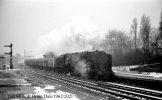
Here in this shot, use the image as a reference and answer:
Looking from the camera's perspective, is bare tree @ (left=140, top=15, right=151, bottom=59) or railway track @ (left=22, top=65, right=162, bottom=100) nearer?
railway track @ (left=22, top=65, right=162, bottom=100)

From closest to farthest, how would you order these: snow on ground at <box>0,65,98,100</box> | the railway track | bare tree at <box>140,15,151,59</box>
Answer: the railway track
snow on ground at <box>0,65,98,100</box>
bare tree at <box>140,15,151,59</box>

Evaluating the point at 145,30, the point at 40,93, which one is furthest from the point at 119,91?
the point at 145,30

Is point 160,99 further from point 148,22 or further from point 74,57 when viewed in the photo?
point 148,22

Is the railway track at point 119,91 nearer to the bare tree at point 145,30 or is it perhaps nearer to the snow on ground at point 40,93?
the snow on ground at point 40,93

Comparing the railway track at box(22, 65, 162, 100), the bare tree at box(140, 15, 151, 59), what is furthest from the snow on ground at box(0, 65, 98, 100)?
the bare tree at box(140, 15, 151, 59)

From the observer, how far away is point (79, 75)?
1980cm

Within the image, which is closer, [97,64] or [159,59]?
[97,64]

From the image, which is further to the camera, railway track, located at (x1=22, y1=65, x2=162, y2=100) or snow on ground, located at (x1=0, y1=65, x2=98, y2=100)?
snow on ground, located at (x1=0, y1=65, x2=98, y2=100)

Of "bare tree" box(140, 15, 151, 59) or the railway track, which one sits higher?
"bare tree" box(140, 15, 151, 59)

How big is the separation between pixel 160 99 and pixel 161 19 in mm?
38502

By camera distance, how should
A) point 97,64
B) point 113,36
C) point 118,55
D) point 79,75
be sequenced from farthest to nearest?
1. point 113,36
2. point 118,55
3. point 79,75
4. point 97,64

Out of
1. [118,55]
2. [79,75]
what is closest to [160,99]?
[79,75]

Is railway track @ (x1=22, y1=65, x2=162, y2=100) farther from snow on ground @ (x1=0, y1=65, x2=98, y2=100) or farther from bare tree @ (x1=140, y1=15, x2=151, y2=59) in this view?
bare tree @ (x1=140, y1=15, x2=151, y2=59)

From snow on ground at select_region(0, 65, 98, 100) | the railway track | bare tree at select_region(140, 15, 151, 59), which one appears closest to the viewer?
the railway track
